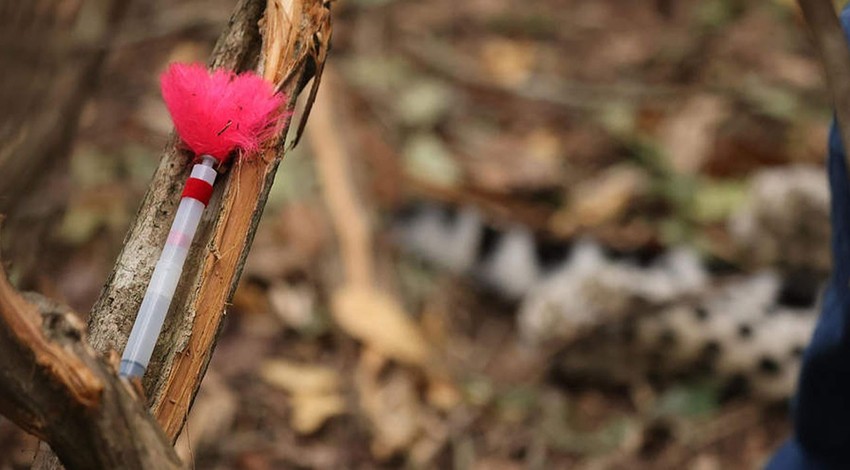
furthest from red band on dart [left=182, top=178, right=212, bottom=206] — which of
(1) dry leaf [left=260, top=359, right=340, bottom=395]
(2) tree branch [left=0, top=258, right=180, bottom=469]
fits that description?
(1) dry leaf [left=260, top=359, right=340, bottom=395]

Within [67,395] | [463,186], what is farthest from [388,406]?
[67,395]

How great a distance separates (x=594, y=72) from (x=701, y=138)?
434 millimetres

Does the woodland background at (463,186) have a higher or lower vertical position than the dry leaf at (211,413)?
higher

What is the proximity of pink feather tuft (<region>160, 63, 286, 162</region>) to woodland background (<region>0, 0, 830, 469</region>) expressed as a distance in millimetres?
443

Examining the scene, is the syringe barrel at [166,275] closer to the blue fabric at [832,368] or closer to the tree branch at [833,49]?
the tree branch at [833,49]

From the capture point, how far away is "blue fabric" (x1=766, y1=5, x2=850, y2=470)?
3.23ft

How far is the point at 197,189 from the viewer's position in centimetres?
72

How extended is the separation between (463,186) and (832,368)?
110 cm

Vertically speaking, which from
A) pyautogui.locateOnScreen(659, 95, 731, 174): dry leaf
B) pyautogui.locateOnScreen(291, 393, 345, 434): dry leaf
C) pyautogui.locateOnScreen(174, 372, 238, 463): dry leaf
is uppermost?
pyautogui.locateOnScreen(659, 95, 731, 174): dry leaf

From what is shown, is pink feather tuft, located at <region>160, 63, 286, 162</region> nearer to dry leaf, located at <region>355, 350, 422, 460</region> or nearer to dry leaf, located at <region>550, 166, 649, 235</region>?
dry leaf, located at <region>355, 350, 422, 460</region>

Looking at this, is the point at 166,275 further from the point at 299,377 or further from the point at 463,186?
the point at 463,186

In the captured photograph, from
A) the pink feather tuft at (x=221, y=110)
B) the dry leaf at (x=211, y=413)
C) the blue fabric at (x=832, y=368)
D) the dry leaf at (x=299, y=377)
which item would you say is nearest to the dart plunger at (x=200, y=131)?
the pink feather tuft at (x=221, y=110)

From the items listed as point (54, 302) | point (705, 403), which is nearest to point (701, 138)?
point (705, 403)

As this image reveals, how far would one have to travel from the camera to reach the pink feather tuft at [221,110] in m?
0.72
